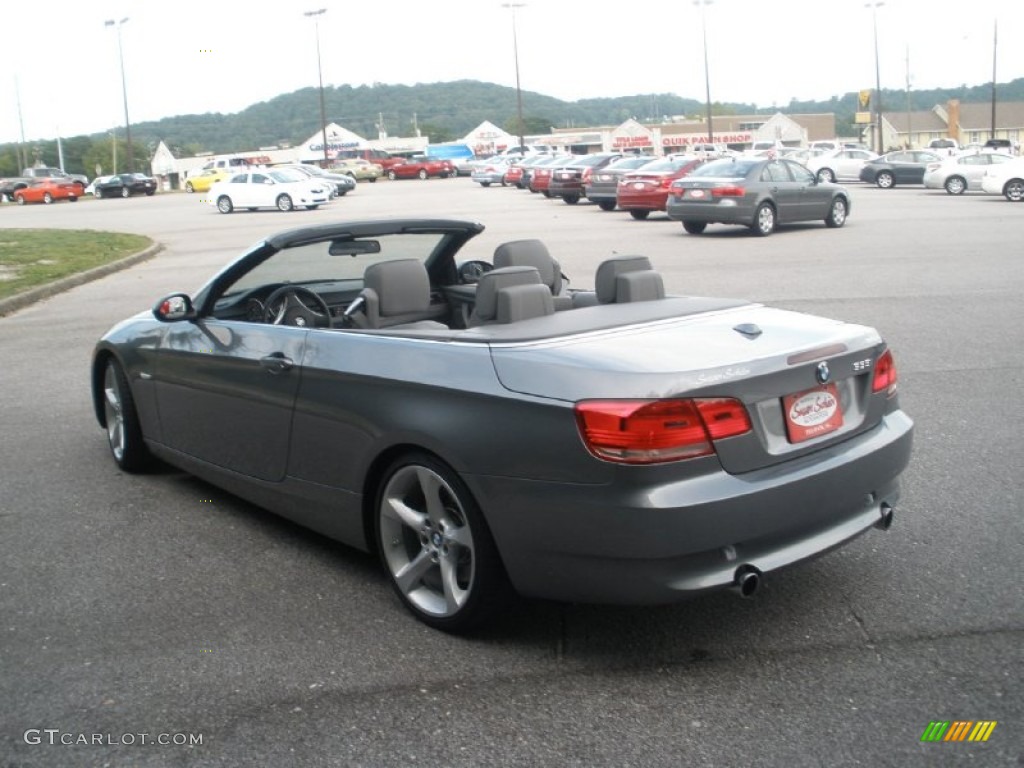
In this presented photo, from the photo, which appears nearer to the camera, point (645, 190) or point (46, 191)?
point (645, 190)

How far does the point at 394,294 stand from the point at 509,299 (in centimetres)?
97

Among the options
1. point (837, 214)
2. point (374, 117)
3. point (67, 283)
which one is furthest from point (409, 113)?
point (67, 283)

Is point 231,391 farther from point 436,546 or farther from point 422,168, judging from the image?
point 422,168

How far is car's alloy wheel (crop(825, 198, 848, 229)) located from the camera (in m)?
23.5

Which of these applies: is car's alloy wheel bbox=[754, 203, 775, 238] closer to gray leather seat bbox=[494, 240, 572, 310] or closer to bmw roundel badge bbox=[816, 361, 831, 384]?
gray leather seat bbox=[494, 240, 572, 310]

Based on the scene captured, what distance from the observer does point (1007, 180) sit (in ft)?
107

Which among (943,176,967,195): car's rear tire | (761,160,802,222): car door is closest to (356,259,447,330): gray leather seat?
(761,160,802,222): car door

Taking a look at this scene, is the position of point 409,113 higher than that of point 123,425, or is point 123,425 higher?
point 409,113

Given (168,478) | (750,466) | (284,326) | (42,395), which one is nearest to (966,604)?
(750,466)

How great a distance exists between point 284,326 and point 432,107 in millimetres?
170886

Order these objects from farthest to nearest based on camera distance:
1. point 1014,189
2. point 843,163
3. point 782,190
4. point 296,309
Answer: point 843,163 → point 1014,189 → point 782,190 → point 296,309

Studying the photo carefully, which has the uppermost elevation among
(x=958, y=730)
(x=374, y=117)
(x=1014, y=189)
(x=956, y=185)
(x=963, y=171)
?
(x=374, y=117)

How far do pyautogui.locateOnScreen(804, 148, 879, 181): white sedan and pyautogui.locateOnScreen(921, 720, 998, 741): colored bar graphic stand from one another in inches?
1852

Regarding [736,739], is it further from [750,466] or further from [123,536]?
[123,536]
